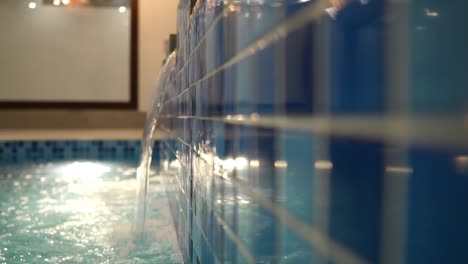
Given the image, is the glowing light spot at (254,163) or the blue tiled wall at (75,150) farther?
the blue tiled wall at (75,150)

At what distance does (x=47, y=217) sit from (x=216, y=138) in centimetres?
183

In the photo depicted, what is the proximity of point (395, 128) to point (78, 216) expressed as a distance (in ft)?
8.13

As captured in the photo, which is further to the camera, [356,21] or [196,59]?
[196,59]

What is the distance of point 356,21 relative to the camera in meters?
0.41

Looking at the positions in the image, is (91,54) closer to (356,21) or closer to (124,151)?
(124,151)

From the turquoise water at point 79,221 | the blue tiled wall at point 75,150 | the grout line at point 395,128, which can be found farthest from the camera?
the blue tiled wall at point 75,150

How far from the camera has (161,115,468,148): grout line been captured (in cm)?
30

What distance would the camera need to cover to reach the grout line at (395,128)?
304 millimetres

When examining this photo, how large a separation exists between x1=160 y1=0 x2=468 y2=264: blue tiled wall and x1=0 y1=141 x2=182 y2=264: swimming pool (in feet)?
3.99

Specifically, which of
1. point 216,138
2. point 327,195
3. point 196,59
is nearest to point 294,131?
point 327,195

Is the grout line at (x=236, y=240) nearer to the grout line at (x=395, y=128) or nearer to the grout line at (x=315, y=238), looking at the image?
the grout line at (x=315, y=238)

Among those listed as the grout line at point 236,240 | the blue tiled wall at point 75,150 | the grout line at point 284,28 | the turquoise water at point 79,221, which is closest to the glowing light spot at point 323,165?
the grout line at point 284,28

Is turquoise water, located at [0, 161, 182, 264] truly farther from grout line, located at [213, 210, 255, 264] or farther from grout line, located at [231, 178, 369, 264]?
grout line, located at [231, 178, 369, 264]

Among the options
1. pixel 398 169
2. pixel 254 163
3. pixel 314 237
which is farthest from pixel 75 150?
pixel 398 169
